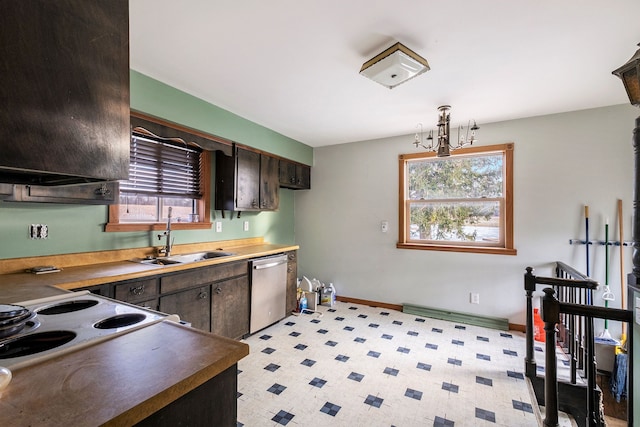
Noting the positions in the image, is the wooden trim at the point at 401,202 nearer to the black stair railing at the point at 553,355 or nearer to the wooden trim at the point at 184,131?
the wooden trim at the point at 184,131

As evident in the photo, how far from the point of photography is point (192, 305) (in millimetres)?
2529

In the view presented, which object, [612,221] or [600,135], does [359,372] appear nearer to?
[612,221]

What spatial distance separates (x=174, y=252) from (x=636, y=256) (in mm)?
3423

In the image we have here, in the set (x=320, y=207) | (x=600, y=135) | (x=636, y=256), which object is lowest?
(x=636, y=256)

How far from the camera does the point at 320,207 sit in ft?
15.6

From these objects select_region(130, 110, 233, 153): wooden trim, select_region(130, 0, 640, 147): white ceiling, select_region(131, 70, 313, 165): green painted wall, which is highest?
select_region(130, 0, 640, 147): white ceiling

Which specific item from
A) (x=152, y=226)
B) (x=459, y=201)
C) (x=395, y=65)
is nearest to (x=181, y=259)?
(x=152, y=226)

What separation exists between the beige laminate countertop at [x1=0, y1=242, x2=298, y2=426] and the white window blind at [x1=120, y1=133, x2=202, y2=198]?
84.0 inches

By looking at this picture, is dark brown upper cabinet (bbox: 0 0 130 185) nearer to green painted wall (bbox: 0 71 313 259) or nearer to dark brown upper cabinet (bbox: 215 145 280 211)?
green painted wall (bbox: 0 71 313 259)

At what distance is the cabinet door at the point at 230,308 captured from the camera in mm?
2748

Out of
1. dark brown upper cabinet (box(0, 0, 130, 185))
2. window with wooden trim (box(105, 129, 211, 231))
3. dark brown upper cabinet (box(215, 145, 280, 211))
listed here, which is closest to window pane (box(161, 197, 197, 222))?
window with wooden trim (box(105, 129, 211, 231))

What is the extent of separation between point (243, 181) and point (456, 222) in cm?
279

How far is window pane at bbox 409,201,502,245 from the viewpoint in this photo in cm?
366

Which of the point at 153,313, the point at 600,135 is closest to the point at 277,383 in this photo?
the point at 153,313
